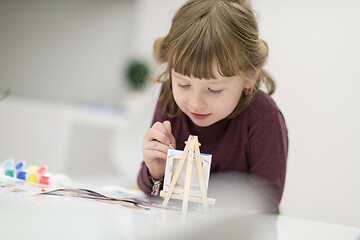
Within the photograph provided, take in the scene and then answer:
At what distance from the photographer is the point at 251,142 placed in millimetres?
878

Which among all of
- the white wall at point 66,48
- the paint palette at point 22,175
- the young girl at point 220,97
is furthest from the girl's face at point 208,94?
the white wall at point 66,48

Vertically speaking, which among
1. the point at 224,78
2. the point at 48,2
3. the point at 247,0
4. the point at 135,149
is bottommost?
the point at 135,149

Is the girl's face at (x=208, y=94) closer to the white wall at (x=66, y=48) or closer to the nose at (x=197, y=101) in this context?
the nose at (x=197, y=101)

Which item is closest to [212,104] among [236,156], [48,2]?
[236,156]

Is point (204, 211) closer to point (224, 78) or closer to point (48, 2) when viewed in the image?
point (224, 78)

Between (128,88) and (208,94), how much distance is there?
91.9 inches

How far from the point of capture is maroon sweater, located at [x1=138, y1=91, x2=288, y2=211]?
0.84m

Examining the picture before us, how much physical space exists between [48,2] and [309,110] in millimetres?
2359

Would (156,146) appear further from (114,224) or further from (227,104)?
(114,224)

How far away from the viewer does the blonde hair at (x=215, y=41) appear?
69 cm

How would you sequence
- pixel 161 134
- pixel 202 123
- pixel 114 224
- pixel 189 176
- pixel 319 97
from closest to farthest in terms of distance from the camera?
1. pixel 114 224
2. pixel 189 176
3. pixel 161 134
4. pixel 202 123
5. pixel 319 97

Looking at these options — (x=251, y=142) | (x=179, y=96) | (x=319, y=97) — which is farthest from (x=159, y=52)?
(x=319, y=97)

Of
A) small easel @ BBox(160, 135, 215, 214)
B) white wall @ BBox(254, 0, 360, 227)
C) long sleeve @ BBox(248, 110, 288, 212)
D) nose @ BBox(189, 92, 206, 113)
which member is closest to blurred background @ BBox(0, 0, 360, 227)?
white wall @ BBox(254, 0, 360, 227)

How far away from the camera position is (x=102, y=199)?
0.61 metres
